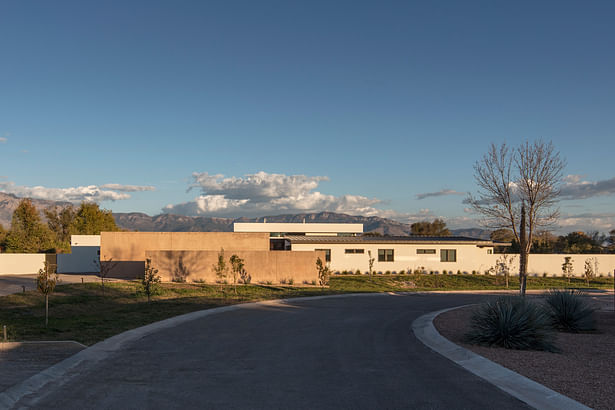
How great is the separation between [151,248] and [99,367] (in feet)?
104

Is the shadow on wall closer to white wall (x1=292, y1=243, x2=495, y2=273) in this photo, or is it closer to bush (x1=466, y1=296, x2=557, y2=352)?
white wall (x1=292, y1=243, x2=495, y2=273)

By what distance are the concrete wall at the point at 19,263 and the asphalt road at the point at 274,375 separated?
37.8 m

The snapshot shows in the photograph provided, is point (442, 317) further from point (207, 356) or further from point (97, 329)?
point (97, 329)

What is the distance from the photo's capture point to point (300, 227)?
6631 centimetres

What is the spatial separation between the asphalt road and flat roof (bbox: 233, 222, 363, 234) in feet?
166

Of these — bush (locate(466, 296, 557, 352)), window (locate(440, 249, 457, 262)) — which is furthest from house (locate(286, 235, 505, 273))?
bush (locate(466, 296, 557, 352))

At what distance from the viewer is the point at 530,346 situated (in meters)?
11.5

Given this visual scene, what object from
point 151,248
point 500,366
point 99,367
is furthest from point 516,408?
point 151,248

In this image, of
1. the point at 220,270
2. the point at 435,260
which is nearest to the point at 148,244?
the point at 220,270

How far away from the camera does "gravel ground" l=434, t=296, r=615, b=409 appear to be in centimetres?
775

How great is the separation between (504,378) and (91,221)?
92023mm

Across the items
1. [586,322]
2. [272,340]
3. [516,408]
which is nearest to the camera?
[516,408]

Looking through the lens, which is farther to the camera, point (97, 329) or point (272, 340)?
point (97, 329)

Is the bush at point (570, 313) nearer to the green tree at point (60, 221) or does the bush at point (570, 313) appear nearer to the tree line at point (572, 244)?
the tree line at point (572, 244)
